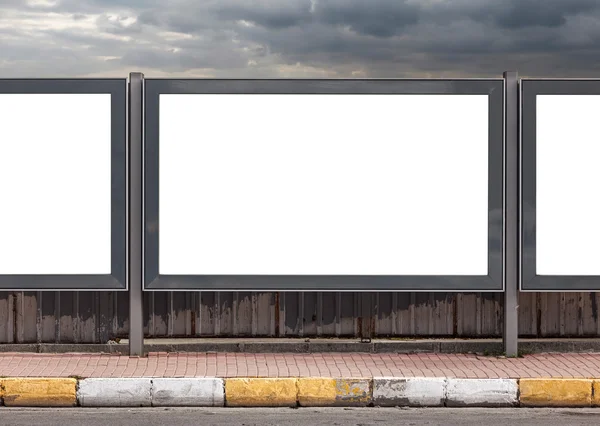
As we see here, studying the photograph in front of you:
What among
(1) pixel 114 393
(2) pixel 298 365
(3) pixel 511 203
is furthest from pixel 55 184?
(3) pixel 511 203

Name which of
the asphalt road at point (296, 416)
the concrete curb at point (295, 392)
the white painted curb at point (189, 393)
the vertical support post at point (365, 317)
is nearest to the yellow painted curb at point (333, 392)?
the concrete curb at point (295, 392)

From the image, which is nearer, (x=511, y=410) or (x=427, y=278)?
(x=511, y=410)

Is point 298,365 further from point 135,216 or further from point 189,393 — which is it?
point 135,216

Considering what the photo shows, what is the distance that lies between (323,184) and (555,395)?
2.66 m

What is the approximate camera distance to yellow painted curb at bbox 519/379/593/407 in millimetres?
7453

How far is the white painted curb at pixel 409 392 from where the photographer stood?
7.44m

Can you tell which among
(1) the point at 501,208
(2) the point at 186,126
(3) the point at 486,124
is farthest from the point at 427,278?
(2) the point at 186,126

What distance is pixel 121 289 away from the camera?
8531 millimetres

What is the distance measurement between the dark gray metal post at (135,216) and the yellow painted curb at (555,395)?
3.38m

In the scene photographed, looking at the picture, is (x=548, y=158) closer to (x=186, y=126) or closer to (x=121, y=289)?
(x=186, y=126)

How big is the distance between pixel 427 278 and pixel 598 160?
1.84m

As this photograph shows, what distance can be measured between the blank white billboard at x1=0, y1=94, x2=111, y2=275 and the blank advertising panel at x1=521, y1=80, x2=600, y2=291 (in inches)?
147

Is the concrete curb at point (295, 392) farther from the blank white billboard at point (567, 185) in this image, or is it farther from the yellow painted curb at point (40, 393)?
the blank white billboard at point (567, 185)

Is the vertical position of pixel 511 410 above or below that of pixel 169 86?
below
